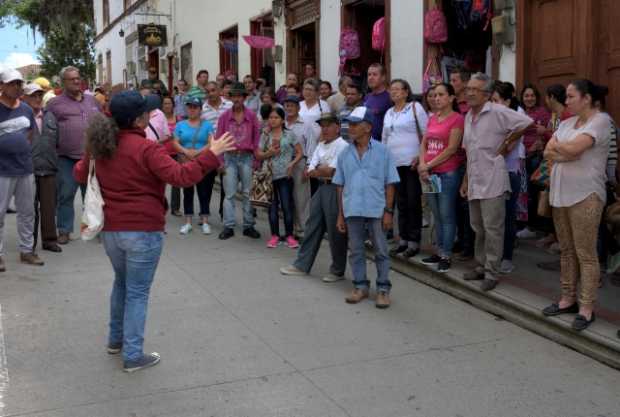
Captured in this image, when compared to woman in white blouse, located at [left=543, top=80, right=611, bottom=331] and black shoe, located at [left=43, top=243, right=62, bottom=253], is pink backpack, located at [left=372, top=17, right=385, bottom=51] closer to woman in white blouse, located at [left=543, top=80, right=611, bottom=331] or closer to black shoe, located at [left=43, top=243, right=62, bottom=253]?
black shoe, located at [left=43, top=243, right=62, bottom=253]

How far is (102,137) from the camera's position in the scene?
13.6ft

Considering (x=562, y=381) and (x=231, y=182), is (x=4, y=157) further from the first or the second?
(x=562, y=381)

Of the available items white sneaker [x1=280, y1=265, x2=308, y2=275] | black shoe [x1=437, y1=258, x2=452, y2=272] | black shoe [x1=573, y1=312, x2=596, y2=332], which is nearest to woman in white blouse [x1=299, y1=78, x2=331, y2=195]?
white sneaker [x1=280, y1=265, x2=308, y2=275]

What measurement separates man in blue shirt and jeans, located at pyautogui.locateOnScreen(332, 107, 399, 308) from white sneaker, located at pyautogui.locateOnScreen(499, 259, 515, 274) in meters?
1.22

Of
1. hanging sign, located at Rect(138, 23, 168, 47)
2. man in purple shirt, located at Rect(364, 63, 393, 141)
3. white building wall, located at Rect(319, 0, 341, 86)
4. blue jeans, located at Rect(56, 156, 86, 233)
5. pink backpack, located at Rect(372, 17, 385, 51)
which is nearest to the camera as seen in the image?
man in purple shirt, located at Rect(364, 63, 393, 141)

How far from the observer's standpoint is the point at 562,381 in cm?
432

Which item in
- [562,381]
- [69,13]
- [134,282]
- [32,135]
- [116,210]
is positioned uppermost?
[69,13]

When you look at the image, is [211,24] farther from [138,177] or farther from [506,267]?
[138,177]

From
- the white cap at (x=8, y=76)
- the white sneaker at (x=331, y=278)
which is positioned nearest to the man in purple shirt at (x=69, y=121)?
the white cap at (x=8, y=76)

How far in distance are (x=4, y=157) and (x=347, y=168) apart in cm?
341

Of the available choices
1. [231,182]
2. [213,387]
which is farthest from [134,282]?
[231,182]

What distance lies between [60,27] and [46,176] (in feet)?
99.5

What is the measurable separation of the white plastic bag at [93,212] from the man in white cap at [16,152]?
299 cm

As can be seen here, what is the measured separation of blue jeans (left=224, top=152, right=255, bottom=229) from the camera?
866cm
